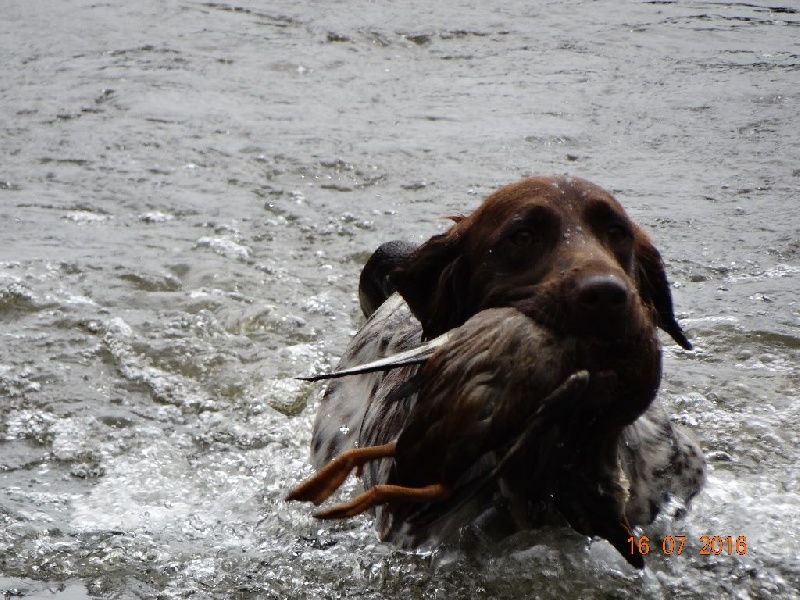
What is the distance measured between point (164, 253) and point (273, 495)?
2844 mm

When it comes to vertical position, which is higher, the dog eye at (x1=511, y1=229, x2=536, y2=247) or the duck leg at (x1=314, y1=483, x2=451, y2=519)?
the dog eye at (x1=511, y1=229, x2=536, y2=247)

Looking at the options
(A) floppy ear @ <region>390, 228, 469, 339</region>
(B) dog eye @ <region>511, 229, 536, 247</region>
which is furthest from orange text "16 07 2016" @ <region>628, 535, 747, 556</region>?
(B) dog eye @ <region>511, 229, 536, 247</region>

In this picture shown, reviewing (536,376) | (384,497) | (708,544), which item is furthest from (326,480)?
(708,544)

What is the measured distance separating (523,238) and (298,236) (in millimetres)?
3989

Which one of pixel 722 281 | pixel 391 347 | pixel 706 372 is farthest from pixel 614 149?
pixel 391 347

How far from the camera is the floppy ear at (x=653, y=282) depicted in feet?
13.2

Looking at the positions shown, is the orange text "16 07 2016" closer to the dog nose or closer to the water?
the water

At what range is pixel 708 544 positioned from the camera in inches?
163

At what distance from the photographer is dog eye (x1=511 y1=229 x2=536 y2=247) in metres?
3.62

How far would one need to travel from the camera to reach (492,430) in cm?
316

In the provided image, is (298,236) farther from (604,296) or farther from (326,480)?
(604,296)

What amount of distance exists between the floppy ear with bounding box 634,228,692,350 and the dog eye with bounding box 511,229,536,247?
1.71 ft

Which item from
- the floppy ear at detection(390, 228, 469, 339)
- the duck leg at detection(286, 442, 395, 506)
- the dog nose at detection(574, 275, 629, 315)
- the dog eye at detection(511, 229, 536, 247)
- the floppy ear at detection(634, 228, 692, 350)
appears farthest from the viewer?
the floppy ear at detection(634, 228, 692, 350)

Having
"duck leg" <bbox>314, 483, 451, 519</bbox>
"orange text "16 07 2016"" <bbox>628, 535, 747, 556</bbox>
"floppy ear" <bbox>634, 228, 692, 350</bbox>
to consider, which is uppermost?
"floppy ear" <bbox>634, 228, 692, 350</bbox>
